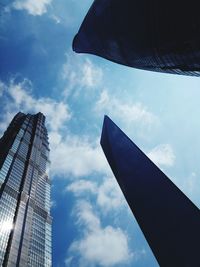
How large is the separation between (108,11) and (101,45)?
6.58 meters

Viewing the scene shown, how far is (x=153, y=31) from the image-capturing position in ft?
54.1

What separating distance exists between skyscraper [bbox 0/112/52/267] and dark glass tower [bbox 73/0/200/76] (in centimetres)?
7068

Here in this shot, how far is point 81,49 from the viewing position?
1375 inches

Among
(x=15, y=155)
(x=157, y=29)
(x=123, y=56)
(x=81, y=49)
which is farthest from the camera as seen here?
(x=15, y=155)

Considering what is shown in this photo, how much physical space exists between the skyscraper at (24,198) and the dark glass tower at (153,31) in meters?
70.7

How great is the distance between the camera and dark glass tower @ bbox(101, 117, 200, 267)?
9320 mm

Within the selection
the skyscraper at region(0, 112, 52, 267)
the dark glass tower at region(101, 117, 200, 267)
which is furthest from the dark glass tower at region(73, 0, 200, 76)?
the skyscraper at region(0, 112, 52, 267)

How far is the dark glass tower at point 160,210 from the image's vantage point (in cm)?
932

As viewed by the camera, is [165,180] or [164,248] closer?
[164,248]

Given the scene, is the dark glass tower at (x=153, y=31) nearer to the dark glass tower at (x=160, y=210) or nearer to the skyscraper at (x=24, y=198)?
the dark glass tower at (x=160, y=210)

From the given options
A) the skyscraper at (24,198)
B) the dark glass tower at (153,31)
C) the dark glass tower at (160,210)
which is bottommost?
the dark glass tower at (160,210)

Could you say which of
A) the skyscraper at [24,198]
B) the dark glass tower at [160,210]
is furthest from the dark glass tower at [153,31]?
the skyscraper at [24,198]

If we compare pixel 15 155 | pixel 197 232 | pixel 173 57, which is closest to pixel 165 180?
pixel 197 232

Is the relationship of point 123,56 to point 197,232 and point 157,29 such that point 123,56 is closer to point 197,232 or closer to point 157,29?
point 157,29
